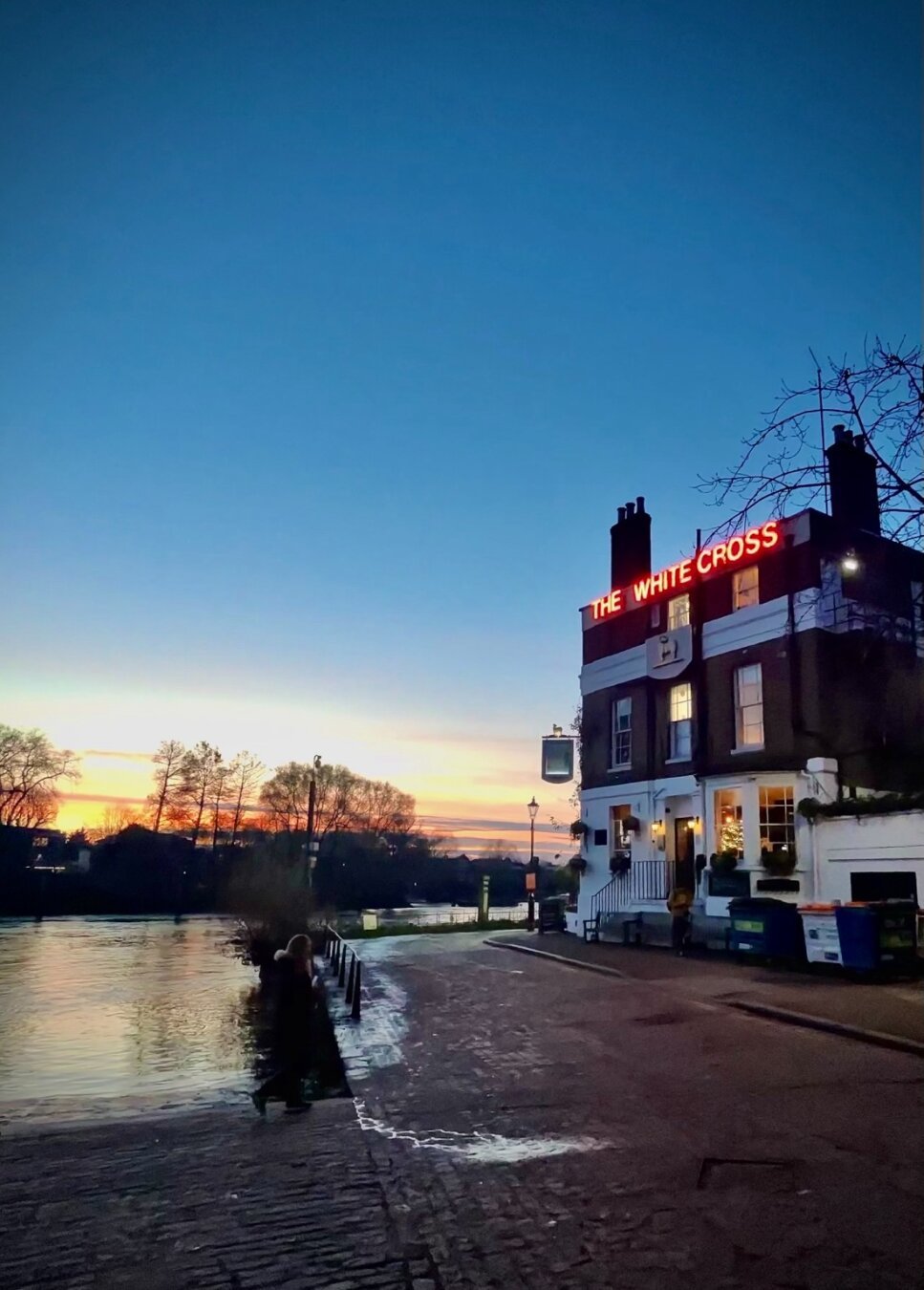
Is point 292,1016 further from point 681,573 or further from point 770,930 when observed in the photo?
point 681,573

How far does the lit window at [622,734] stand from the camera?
26.2 m

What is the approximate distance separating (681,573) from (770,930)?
10338 millimetres

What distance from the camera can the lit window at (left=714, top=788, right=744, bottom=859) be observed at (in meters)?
21.4

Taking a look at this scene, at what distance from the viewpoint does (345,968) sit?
61.1ft

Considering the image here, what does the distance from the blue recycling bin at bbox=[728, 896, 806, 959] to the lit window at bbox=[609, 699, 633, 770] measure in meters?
9.15

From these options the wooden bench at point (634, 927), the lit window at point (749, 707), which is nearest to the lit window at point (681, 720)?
the lit window at point (749, 707)

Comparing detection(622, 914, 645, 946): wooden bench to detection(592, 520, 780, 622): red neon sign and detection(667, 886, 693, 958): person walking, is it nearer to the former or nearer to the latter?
detection(667, 886, 693, 958): person walking

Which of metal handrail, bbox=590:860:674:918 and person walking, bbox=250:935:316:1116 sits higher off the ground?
metal handrail, bbox=590:860:674:918

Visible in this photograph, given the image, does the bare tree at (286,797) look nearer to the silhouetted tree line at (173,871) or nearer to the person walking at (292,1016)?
the silhouetted tree line at (173,871)

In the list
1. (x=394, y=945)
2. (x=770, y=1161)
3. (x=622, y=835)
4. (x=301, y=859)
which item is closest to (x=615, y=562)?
(x=622, y=835)

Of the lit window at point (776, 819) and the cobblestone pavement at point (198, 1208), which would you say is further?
the lit window at point (776, 819)

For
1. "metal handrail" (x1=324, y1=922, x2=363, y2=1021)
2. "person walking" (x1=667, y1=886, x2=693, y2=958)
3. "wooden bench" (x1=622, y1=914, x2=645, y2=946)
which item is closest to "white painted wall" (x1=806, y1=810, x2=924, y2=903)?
"person walking" (x1=667, y1=886, x2=693, y2=958)

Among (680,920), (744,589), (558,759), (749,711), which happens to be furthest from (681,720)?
(558,759)

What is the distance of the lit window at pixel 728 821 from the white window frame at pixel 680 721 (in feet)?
5.72
